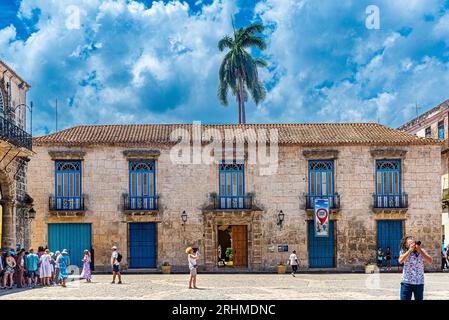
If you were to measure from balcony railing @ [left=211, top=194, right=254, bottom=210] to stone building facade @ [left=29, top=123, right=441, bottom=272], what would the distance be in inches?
1.6

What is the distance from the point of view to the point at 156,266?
28844mm

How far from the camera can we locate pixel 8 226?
73.2ft

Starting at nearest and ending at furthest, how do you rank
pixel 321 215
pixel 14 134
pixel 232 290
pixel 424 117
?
pixel 232 290, pixel 14 134, pixel 321 215, pixel 424 117

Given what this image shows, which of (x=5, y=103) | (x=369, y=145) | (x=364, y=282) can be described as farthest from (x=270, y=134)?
(x=5, y=103)

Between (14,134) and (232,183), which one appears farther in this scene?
(232,183)

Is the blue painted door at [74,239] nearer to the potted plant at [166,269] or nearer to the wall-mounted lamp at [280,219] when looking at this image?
the potted plant at [166,269]

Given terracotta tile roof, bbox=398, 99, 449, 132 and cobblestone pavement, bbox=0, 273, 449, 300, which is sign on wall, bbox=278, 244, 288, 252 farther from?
terracotta tile roof, bbox=398, 99, 449, 132

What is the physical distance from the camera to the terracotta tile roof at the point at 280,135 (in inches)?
1134

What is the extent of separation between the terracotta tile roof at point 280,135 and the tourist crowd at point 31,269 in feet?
24.5

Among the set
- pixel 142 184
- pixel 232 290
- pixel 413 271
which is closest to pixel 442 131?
pixel 142 184

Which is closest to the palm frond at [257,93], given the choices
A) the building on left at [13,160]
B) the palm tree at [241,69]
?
the palm tree at [241,69]

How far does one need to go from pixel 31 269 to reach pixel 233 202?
33.6 feet

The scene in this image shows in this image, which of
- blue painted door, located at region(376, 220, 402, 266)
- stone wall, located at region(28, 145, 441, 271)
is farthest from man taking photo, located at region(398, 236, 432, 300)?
blue painted door, located at region(376, 220, 402, 266)

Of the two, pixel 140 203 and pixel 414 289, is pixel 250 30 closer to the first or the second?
pixel 140 203
